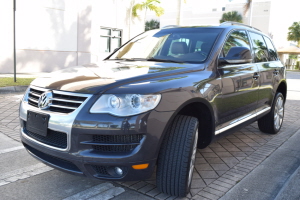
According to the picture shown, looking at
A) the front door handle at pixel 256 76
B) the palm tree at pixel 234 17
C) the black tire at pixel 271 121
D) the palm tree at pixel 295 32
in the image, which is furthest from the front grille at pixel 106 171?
the palm tree at pixel 295 32

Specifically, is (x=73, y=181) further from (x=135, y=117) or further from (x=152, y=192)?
(x=135, y=117)

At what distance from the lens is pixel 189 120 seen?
2695 millimetres

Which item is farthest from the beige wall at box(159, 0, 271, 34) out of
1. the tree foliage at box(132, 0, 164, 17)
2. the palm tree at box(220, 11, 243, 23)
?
the tree foliage at box(132, 0, 164, 17)

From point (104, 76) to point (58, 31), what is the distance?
12.6 meters

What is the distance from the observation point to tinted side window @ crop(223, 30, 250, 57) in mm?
3537

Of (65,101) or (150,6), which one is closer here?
(65,101)

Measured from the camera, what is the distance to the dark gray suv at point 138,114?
2.34m

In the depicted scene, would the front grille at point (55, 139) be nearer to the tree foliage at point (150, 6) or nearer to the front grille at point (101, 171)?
the front grille at point (101, 171)

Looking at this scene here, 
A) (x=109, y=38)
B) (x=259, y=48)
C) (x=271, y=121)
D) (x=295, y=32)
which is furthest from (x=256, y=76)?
(x=295, y=32)

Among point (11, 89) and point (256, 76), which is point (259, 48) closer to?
point (256, 76)

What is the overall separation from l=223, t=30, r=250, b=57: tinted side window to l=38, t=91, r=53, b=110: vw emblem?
76.2 inches

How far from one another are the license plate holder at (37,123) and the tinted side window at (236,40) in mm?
2033

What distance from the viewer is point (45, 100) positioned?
258 centimetres

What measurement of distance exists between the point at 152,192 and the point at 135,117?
0.96m
